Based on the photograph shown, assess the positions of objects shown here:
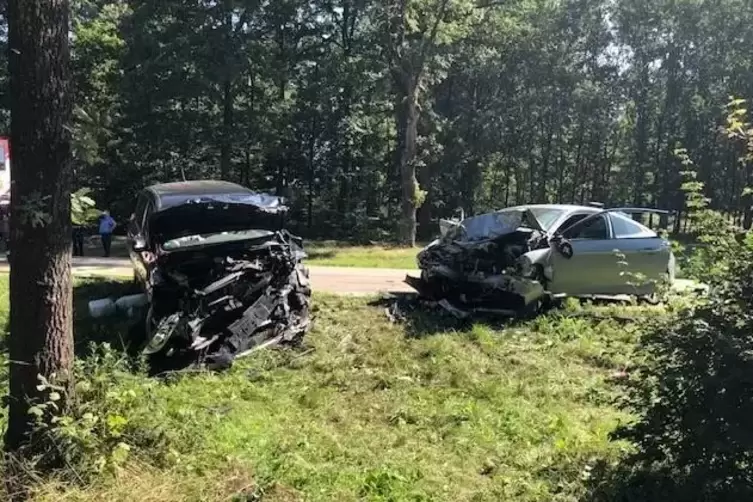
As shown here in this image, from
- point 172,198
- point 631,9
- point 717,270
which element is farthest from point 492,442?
point 631,9

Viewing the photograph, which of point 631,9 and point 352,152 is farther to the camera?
point 631,9

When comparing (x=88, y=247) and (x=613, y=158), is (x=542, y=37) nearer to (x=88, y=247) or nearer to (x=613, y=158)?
(x=613, y=158)

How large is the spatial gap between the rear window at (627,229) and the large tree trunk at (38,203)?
8.95 metres

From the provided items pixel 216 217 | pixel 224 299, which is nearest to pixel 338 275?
pixel 216 217

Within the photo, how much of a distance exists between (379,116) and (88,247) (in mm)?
17756

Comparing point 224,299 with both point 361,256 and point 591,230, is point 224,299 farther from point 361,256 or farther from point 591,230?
point 361,256

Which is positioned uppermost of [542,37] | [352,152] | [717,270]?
[542,37]

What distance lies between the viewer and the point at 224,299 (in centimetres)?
834

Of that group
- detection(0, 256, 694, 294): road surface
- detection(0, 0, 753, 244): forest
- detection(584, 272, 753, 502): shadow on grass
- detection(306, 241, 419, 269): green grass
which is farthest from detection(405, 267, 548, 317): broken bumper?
detection(0, 0, 753, 244): forest

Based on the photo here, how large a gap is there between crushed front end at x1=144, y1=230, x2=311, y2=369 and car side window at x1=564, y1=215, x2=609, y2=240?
447cm

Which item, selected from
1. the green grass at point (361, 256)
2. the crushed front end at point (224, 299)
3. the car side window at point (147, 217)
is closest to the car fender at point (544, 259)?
the crushed front end at point (224, 299)

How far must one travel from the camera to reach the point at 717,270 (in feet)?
14.2

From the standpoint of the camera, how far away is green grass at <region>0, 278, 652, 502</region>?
464 cm

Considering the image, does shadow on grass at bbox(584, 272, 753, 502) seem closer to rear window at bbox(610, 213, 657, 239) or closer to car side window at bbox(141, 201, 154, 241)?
car side window at bbox(141, 201, 154, 241)
